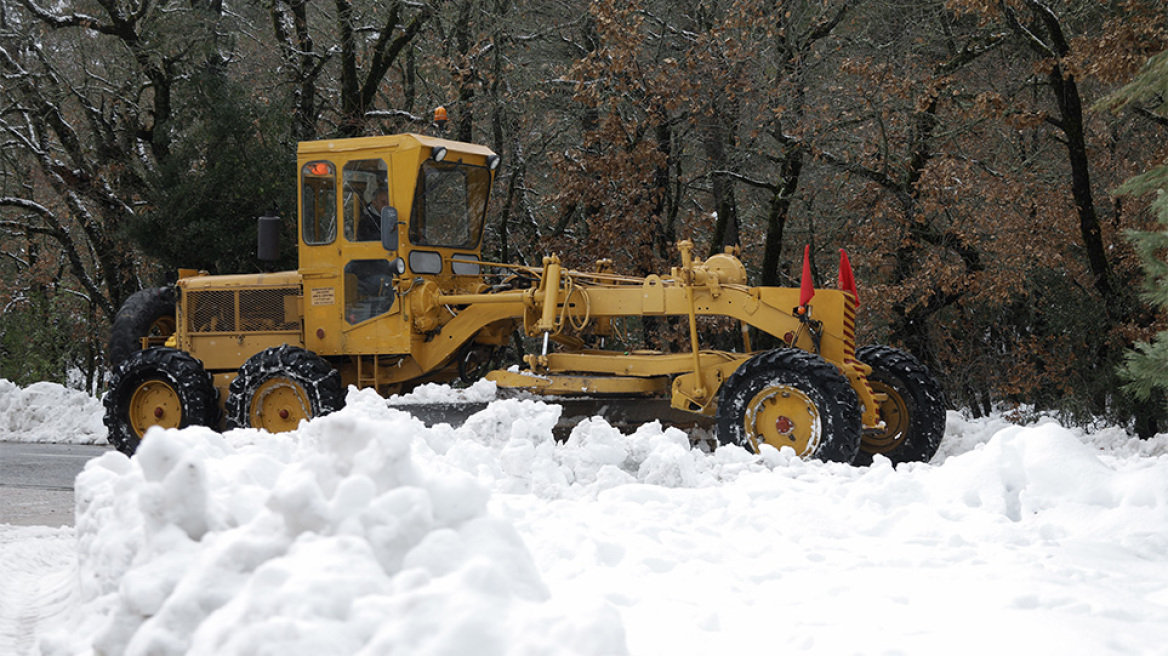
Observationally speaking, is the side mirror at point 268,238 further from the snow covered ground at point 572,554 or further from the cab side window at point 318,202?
the snow covered ground at point 572,554

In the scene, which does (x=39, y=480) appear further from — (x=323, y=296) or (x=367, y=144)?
(x=367, y=144)

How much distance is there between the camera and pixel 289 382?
34.1ft

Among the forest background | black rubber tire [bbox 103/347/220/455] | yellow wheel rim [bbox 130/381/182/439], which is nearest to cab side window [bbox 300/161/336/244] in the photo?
black rubber tire [bbox 103/347/220/455]

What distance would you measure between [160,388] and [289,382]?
1.72 meters

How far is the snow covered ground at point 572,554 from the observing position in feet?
10.6

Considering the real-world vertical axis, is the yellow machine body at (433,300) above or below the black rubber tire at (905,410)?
above

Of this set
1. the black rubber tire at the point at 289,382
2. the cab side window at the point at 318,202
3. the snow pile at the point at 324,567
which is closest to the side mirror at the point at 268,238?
the cab side window at the point at 318,202

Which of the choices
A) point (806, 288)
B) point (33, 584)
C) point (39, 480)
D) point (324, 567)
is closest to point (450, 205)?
point (806, 288)

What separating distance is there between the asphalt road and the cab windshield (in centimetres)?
369

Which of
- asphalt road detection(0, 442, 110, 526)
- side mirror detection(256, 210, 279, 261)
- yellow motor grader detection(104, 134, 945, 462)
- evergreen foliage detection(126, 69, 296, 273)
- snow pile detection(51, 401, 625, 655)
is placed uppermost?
evergreen foliage detection(126, 69, 296, 273)

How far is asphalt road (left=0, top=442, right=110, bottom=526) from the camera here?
25.8ft

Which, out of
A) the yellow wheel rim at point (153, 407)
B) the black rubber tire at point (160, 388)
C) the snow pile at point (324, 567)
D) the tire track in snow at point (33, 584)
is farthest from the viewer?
the yellow wheel rim at point (153, 407)

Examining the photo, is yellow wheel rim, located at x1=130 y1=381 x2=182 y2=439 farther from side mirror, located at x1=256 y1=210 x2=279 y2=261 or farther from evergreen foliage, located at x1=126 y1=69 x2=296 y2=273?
evergreen foliage, located at x1=126 y1=69 x2=296 y2=273

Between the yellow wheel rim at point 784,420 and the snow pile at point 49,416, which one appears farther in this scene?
the snow pile at point 49,416
